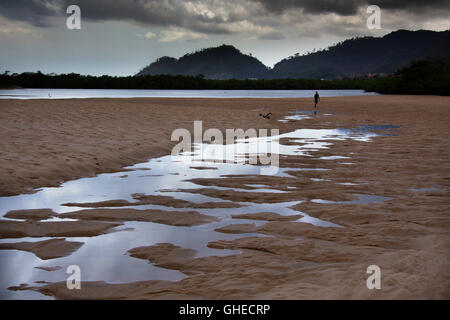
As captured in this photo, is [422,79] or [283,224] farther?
[422,79]

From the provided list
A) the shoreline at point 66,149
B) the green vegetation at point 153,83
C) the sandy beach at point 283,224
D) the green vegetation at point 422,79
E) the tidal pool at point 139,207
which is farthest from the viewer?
the green vegetation at point 153,83

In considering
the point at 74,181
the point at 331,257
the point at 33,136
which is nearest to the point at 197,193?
the point at 74,181

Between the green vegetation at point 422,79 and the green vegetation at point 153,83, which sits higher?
the green vegetation at point 153,83

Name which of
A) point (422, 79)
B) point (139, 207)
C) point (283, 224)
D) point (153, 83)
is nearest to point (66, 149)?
point (139, 207)

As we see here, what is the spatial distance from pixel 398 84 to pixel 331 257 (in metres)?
87.1

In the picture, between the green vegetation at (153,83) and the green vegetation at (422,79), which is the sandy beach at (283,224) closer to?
the green vegetation at (422,79)

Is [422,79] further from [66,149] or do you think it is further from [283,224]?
[283,224]

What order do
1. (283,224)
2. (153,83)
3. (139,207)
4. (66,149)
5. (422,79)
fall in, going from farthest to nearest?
(153,83) < (422,79) < (66,149) < (139,207) < (283,224)

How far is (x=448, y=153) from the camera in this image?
12.3 m

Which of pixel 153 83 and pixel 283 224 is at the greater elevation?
pixel 153 83

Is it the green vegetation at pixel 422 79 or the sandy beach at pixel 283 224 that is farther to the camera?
the green vegetation at pixel 422 79

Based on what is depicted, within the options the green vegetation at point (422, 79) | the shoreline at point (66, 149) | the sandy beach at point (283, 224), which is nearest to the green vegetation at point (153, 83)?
the green vegetation at point (422, 79)

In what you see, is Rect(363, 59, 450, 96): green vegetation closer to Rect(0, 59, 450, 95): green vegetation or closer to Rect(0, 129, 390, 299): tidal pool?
Rect(0, 59, 450, 95): green vegetation
